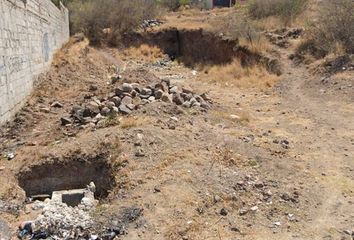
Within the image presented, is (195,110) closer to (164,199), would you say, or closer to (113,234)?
(164,199)

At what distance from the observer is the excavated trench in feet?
52.0

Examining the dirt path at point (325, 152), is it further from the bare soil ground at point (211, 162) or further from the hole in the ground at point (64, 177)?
the hole in the ground at point (64, 177)

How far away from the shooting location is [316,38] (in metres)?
14.8

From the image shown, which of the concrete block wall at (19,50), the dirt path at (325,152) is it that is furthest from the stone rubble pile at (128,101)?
the dirt path at (325,152)

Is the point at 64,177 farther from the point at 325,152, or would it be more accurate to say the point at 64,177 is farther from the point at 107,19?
the point at 107,19

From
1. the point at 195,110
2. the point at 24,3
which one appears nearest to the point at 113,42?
the point at 24,3

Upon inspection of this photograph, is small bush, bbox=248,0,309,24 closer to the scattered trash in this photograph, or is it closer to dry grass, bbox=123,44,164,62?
dry grass, bbox=123,44,164,62

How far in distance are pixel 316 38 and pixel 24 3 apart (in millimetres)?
10133

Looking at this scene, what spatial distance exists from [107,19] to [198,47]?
224 inches

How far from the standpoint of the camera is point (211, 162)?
604 centimetres

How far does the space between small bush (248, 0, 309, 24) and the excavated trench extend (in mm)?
3234

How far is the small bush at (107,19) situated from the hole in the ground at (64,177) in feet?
54.6

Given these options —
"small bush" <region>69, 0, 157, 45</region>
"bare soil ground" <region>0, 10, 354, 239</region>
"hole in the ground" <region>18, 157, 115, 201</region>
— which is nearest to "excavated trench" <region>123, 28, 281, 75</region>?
"small bush" <region>69, 0, 157, 45</region>

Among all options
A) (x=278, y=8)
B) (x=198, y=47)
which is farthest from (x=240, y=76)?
(x=278, y=8)
